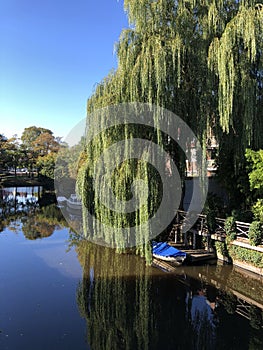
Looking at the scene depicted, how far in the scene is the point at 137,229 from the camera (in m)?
11.9

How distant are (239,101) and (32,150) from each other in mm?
57219

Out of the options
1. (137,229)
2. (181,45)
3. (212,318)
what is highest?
(181,45)

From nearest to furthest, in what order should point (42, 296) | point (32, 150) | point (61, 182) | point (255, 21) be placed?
point (42, 296)
point (255, 21)
point (61, 182)
point (32, 150)

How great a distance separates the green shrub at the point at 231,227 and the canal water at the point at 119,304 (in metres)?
1.31

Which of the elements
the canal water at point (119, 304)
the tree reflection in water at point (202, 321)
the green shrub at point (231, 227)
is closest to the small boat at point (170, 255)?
the canal water at point (119, 304)

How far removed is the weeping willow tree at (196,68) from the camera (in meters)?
11.1

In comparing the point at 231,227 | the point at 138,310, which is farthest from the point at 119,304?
the point at 231,227

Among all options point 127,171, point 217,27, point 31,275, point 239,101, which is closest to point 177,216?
point 127,171

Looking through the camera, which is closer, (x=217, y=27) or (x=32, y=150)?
(x=217, y=27)

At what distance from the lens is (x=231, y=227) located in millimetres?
13094

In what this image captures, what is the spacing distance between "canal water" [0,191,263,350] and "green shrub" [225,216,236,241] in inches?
51.6

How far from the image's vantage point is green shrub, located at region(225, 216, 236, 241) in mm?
13016

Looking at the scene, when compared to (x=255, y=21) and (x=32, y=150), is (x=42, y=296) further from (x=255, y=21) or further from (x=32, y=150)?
(x=32, y=150)

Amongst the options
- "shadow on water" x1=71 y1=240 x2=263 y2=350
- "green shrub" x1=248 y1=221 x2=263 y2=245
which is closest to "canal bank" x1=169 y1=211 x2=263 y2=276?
"green shrub" x1=248 y1=221 x2=263 y2=245
